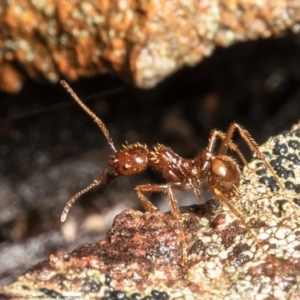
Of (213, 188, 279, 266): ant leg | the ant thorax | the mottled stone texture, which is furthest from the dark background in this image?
(213, 188, 279, 266): ant leg

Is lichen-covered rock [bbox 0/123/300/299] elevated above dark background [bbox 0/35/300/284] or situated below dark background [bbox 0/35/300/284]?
below

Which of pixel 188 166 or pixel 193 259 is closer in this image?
pixel 193 259

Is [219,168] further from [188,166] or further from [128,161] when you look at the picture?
[128,161]

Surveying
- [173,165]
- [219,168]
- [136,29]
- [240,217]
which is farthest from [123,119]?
[240,217]

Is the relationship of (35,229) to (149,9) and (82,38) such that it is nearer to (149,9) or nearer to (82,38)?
(82,38)

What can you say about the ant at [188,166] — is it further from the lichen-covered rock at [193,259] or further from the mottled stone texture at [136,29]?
the mottled stone texture at [136,29]

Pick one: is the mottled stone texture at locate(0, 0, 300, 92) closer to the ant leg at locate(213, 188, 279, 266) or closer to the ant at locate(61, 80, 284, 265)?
the ant at locate(61, 80, 284, 265)

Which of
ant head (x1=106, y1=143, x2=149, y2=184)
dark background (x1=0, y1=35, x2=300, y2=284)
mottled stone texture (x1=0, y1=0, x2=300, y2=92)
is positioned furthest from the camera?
dark background (x1=0, y1=35, x2=300, y2=284)
